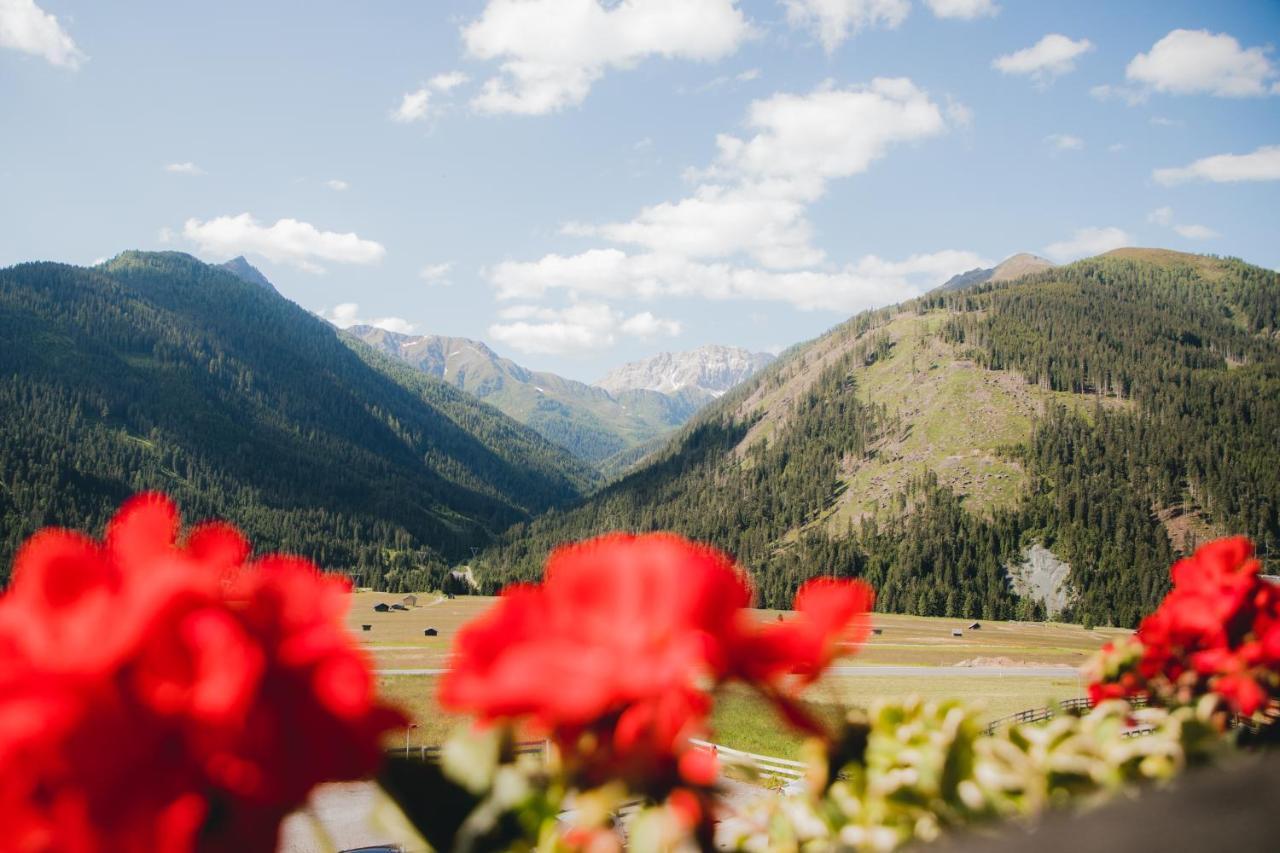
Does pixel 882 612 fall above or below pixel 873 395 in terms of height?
below

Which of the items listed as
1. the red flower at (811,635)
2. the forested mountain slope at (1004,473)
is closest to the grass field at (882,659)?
the red flower at (811,635)

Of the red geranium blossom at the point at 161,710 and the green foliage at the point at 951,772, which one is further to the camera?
the green foliage at the point at 951,772

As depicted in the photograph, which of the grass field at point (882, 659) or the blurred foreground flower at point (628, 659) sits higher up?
the blurred foreground flower at point (628, 659)

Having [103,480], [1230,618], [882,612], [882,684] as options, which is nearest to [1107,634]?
[882,612]

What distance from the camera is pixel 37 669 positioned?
2.69 ft

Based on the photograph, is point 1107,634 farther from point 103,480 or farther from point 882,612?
point 103,480

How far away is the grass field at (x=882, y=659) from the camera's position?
3094cm

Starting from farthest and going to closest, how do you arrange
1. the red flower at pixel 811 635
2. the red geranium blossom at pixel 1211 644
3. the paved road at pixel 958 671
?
the paved road at pixel 958 671 → the red geranium blossom at pixel 1211 644 → the red flower at pixel 811 635

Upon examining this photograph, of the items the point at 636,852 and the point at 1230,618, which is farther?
the point at 1230,618

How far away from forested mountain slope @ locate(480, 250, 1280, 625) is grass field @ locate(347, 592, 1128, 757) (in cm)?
1927

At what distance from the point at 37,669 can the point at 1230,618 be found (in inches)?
99.4

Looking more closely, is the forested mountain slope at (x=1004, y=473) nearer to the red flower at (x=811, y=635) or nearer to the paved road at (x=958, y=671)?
the paved road at (x=958, y=671)

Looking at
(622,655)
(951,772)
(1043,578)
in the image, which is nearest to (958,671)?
(951,772)

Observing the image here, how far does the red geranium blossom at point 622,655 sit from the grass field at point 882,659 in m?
0.11
